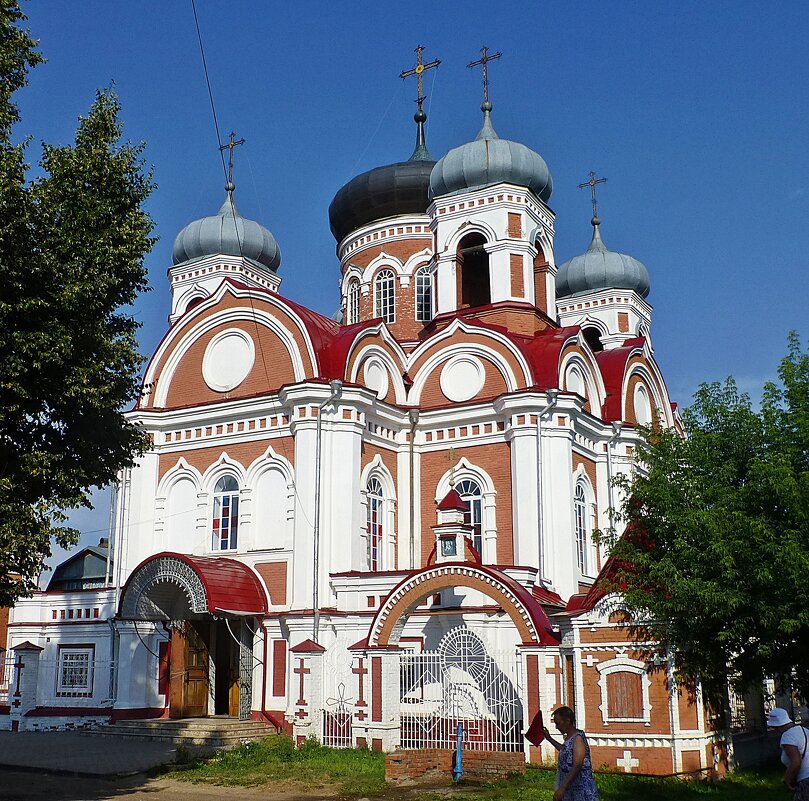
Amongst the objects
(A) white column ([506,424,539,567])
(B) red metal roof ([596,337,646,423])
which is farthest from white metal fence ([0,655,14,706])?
(B) red metal roof ([596,337,646,423])

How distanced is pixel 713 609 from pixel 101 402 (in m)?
7.96

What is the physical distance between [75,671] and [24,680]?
128 centimetres

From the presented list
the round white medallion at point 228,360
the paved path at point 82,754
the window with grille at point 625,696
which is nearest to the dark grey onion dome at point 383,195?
the round white medallion at point 228,360

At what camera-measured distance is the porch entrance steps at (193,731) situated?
16391mm

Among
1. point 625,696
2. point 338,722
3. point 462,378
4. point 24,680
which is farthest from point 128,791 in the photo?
point 462,378

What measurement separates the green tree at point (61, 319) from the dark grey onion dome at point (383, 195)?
1466 cm

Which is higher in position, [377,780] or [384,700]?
[384,700]

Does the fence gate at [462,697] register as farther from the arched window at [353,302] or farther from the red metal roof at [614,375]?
the arched window at [353,302]

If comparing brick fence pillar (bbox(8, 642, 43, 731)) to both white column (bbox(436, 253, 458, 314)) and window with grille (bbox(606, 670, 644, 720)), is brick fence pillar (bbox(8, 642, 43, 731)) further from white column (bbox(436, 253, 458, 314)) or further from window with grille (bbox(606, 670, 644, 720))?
window with grille (bbox(606, 670, 644, 720))

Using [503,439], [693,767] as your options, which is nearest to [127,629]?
[503,439]

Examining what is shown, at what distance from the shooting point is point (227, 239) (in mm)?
30344

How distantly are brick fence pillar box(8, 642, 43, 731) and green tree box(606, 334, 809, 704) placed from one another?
1282 centimetres

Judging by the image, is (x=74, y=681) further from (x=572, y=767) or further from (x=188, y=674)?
(x=572, y=767)

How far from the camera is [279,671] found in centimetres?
1775
